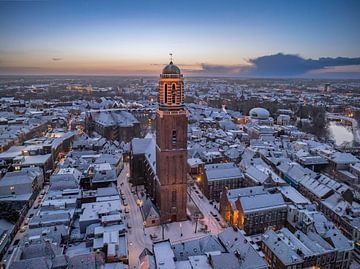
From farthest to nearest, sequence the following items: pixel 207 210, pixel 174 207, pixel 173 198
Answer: pixel 207 210
pixel 174 207
pixel 173 198

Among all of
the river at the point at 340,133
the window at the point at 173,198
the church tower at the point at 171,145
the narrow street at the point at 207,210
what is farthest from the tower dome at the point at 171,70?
the river at the point at 340,133

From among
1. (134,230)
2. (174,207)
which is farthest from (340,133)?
(134,230)

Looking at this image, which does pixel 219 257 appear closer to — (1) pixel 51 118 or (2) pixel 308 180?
(2) pixel 308 180

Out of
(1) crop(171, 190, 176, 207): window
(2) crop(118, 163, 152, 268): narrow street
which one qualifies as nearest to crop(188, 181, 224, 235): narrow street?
(1) crop(171, 190, 176, 207): window

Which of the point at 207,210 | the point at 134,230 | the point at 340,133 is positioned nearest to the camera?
the point at 134,230

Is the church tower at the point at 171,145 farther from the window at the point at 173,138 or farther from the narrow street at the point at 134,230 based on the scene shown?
the narrow street at the point at 134,230

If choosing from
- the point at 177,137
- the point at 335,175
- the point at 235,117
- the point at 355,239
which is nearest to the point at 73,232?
the point at 177,137

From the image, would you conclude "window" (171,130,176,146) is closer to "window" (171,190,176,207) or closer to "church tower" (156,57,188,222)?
"church tower" (156,57,188,222)

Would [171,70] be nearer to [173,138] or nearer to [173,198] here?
[173,138]
